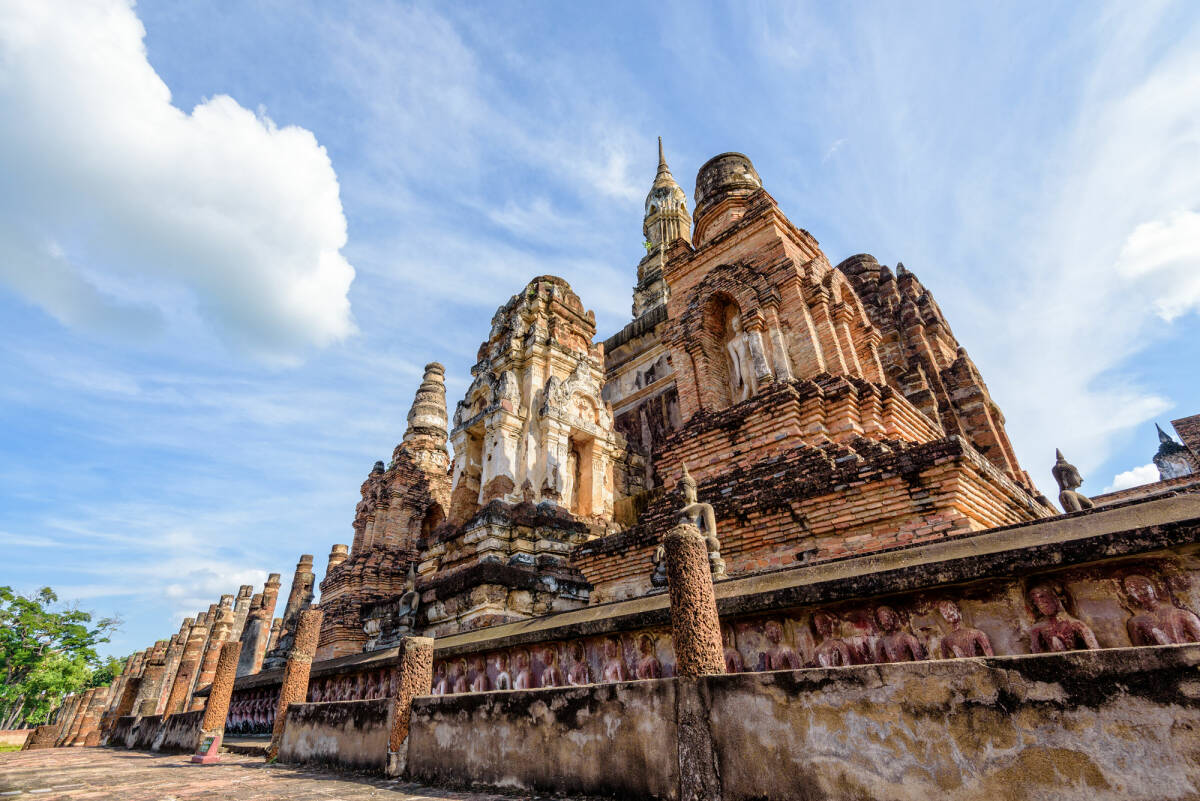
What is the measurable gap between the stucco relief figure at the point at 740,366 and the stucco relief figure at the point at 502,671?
5039 millimetres

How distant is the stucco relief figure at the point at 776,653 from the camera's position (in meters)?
3.52

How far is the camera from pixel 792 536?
21.3 ft

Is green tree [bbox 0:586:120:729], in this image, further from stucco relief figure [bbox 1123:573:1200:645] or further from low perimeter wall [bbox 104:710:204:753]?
stucco relief figure [bbox 1123:573:1200:645]

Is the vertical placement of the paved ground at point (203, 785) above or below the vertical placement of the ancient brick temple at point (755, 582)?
below

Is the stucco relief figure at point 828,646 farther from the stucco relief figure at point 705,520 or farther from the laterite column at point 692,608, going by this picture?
the stucco relief figure at point 705,520

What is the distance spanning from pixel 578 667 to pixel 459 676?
1757 millimetres

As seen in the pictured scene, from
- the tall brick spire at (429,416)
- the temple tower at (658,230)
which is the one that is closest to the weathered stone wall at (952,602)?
the tall brick spire at (429,416)

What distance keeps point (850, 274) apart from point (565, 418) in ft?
34.7

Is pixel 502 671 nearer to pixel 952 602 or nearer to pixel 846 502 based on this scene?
pixel 952 602

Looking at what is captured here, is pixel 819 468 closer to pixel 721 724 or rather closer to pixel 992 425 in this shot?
pixel 721 724

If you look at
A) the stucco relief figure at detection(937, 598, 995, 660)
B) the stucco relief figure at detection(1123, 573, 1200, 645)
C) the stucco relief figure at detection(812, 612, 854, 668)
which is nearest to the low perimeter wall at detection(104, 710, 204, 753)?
the stucco relief figure at detection(812, 612, 854, 668)

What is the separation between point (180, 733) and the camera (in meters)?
8.64

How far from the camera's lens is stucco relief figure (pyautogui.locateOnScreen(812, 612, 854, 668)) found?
10.9 feet

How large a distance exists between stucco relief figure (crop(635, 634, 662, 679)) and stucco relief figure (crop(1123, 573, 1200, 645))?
2511mm
